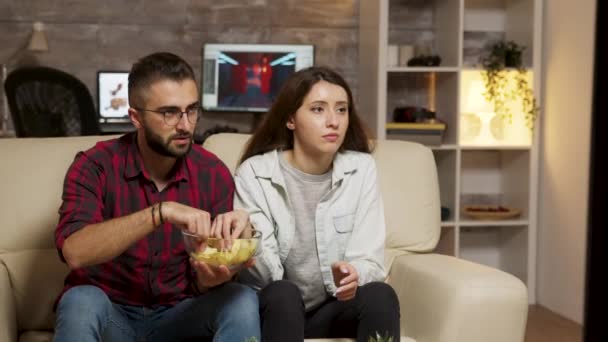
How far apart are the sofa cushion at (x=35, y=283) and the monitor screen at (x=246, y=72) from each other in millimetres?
2720

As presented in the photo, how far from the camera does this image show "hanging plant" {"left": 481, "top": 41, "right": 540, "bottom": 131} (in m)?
4.18

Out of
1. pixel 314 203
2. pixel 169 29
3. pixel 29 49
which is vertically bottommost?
pixel 314 203

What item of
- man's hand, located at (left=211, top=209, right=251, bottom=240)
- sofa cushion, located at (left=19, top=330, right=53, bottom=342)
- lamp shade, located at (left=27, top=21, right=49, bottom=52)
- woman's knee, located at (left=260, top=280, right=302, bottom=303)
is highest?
lamp shade, located at (left=27, top=21, right=49, bottom=52)

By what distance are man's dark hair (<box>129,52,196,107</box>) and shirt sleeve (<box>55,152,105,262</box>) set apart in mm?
194

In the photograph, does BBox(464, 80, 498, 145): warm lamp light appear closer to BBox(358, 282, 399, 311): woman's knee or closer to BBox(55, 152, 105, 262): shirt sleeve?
BBox(358, 282, 399, 311): woman's knee

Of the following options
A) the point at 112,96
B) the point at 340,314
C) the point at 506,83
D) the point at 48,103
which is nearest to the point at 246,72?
the point at 112,96

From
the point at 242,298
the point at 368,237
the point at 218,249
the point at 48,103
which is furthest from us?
the point at 48,103

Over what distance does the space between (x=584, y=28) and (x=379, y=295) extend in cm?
239

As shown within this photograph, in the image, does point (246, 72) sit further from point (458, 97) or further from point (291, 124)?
point (291, 124)

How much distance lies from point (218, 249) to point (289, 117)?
2.38 ft

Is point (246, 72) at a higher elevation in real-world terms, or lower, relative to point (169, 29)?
lower

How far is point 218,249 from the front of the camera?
169 centimetres

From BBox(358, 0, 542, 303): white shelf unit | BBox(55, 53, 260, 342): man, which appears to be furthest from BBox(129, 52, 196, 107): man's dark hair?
BBox(358, 0, 542, 303): white shelf unit

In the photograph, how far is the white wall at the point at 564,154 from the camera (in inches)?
151
